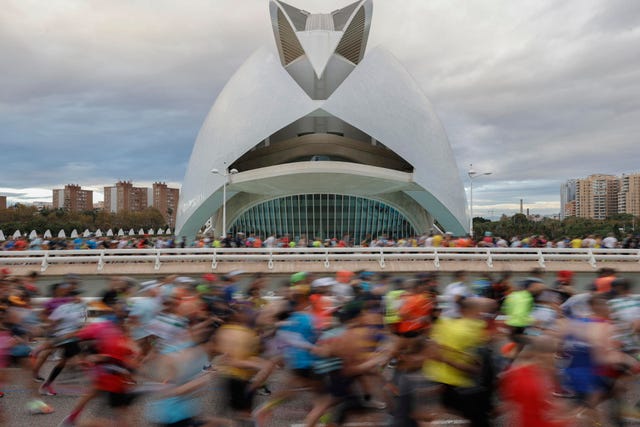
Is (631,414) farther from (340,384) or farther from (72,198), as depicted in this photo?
(72,198)

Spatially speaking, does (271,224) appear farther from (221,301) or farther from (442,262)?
(221,301)

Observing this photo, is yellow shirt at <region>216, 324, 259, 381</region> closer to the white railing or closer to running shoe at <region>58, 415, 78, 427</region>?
running shoe at <region>58, 415, 78, 427</region>

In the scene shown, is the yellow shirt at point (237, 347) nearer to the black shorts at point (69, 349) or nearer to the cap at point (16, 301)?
the black shorts at point (69, 349)

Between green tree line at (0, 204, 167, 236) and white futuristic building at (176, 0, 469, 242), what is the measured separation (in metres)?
35.8

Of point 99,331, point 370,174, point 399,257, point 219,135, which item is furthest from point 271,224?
point 99,331

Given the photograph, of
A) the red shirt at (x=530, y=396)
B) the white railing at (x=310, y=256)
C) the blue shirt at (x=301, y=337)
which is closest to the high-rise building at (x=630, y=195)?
the white railing at (x=310, y=256)

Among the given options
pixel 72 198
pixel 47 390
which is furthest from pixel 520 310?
pixel 72 198

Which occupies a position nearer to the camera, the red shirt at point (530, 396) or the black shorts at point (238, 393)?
the red shirt at point (530, 396)

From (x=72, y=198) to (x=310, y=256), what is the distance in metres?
146

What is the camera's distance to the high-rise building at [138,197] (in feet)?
490

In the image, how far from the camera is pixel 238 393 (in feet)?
12.8

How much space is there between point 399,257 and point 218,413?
9.71 metres

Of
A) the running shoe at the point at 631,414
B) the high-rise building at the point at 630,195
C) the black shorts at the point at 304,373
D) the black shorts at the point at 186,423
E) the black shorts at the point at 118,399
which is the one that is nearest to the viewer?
the black shorts at the point at 186,423

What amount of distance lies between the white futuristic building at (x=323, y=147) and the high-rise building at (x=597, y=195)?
118055 millimetres
